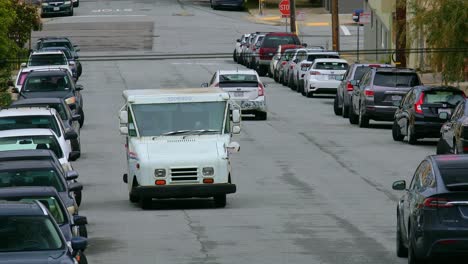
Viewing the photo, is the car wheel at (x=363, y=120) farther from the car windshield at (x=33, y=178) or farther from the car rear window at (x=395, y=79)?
the car windshield at (x=33, y=178)

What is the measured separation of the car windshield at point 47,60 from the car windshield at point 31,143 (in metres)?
28.7

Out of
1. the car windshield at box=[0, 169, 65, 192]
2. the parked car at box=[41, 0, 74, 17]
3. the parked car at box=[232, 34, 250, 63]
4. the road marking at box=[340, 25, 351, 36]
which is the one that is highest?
the car windshield at box=[0, 169, 65, 192]

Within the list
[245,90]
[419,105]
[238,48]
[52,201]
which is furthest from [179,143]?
[238,48]

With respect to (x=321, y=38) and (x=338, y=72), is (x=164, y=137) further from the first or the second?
(x=321, y=38)

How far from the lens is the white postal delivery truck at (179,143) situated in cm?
2503

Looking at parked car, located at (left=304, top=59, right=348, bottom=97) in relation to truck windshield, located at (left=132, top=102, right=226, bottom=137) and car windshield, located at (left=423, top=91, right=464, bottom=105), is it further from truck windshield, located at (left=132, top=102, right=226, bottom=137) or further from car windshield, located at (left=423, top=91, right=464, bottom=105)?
truck windshield, located at (left=132, top=102, right=226, bottom=137)

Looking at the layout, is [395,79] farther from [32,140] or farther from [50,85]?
[32,140]

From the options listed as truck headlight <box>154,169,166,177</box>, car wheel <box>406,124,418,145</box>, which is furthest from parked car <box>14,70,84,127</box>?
truck headlight <box>154,169,166,177</box>

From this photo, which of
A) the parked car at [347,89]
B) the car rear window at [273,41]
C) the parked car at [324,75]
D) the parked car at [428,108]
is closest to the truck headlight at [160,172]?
the parked car at [428,108]

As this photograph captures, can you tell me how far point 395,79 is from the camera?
140 feet

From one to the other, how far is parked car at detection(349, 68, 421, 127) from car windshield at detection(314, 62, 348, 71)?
1250 cm

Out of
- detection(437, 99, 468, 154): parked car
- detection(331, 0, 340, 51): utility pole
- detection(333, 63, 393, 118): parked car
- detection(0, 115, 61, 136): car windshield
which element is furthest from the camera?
detection(331, 0, 340, 51): utility pole

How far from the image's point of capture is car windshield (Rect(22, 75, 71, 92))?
139 feet

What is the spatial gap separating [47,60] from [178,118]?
106 ft
